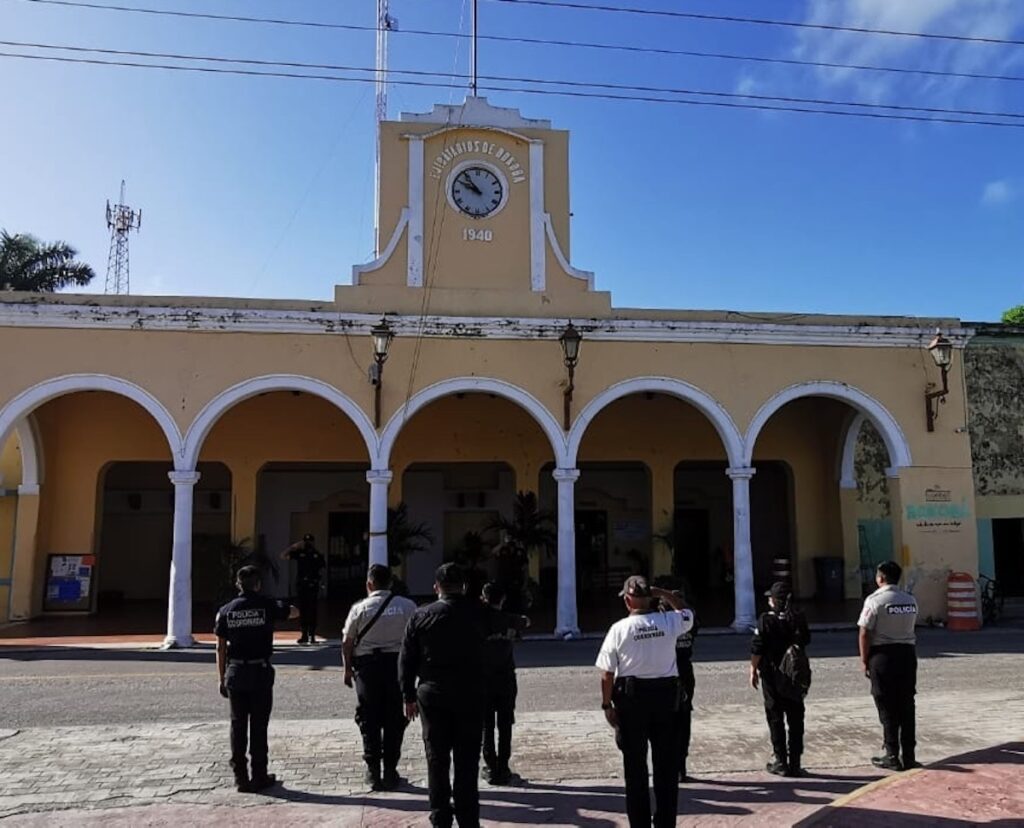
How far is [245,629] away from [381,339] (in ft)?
23.6

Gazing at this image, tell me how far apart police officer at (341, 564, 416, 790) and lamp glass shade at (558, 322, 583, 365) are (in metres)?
7.44

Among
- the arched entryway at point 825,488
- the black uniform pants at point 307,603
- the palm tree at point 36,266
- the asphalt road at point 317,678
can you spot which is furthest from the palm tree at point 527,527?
the palm tree at point 36,266

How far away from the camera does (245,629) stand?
17.9 ft

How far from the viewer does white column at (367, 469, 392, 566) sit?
40.7 ft

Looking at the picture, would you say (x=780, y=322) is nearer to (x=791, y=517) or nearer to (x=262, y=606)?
(x=791, y=517)

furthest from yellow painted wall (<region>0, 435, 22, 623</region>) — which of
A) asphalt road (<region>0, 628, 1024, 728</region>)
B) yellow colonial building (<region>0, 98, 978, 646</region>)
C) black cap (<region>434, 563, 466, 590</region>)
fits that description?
black cap (<region>434, 563, 466, 590</region>)

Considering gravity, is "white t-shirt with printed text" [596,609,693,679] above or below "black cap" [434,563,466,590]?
below

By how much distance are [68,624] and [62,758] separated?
8.65m

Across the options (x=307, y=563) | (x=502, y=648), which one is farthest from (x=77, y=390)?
(x=502, y=648)

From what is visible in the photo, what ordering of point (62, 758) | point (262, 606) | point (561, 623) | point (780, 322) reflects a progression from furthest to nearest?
point (780, 322), point (561, 623), point (62, 758), point (262, 606)

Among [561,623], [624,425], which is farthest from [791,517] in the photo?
[561,623]

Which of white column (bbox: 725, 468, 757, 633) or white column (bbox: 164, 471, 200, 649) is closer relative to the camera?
white column (bbox: 164, 471, 200, 649)

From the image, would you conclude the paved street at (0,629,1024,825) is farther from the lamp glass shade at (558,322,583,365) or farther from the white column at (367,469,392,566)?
the lamp glass shade at (558,322,583,365)

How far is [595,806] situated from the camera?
513 centimetres
